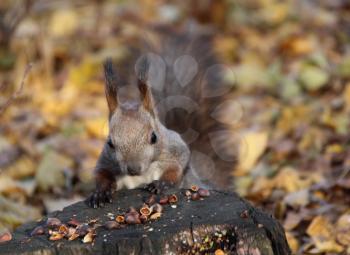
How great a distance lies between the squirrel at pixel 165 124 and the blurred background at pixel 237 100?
1.00 ft

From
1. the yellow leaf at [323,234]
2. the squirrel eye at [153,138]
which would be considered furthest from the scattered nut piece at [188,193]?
the yellow leaf at [323,234]

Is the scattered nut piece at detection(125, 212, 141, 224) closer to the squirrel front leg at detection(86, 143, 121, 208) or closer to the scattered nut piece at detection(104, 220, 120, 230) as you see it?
the scattered nut piece at detection(104, 220, 120, 230)

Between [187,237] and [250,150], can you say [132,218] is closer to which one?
[187,237]

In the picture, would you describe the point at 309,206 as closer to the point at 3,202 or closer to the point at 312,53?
the point at 3,202

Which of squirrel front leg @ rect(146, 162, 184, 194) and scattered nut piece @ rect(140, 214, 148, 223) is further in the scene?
squirrel front leg @ rect(146, 162, 184, 194)

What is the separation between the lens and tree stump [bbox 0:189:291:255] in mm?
2234

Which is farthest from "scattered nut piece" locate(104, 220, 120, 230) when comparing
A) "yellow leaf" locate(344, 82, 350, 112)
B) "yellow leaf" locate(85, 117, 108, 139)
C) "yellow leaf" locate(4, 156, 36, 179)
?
"yellow leaf" locate(344, 82, 350, 112)

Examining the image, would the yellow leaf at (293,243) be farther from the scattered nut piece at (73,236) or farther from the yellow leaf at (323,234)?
the scattered nut piece at (73,236)

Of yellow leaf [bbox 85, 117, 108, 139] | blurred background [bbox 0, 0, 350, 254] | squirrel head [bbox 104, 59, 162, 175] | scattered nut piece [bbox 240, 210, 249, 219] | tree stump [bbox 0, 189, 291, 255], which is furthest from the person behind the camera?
yellow leaf [bbox 85, 117, 108, 139]

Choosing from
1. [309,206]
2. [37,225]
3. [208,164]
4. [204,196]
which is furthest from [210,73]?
[37,225]

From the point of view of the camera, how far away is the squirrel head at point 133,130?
2850mm

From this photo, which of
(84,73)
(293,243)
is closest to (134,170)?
(293,243)

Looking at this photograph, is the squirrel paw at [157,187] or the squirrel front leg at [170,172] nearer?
the squirrel paw at [157,187]

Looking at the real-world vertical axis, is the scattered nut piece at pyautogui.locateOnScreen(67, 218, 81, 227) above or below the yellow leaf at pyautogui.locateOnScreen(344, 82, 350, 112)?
above
